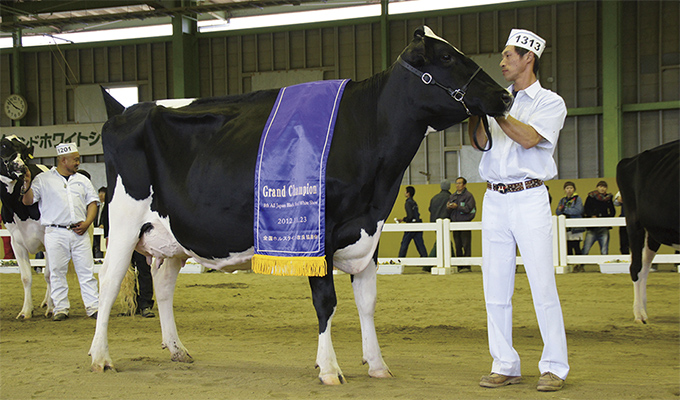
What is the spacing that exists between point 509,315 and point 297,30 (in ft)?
62.9

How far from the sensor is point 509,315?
13.7 feet

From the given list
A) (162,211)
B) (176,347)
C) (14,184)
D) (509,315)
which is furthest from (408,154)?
(14,184)

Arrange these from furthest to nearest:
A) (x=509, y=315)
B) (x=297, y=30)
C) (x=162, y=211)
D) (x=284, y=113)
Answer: (x=297, y=30) < (x=162, y=211) < (x=284, y=113) < (x=509, y=315)

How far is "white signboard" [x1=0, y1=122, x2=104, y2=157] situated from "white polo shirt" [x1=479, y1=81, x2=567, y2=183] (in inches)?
812

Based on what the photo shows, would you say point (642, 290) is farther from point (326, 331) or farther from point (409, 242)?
point (409, 242)

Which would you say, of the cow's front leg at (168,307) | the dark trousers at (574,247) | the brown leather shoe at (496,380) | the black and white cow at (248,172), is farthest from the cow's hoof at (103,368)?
the dark trousers at (574,247)

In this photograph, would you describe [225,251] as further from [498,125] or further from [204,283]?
[204,283]

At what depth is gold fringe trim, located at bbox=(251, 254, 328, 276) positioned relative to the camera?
165 inches

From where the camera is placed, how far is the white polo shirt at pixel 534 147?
13.1 ft

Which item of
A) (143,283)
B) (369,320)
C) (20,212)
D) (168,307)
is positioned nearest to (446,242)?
(143,283)

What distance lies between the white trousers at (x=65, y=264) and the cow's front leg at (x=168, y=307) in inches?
135

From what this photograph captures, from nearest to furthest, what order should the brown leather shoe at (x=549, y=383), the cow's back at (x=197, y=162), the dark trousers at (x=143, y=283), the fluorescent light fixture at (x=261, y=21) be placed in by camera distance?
the brown leather shoe at (x=549, y=383), the cow's back at (x=197, y=162), the dark trousers at (x=143, y=283), the fluorescent light fixture at (x=261, y=21)

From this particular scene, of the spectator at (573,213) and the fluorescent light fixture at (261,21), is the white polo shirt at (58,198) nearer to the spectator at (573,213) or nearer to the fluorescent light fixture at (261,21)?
the spectator at (573,213)

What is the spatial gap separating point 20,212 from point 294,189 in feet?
19.2
